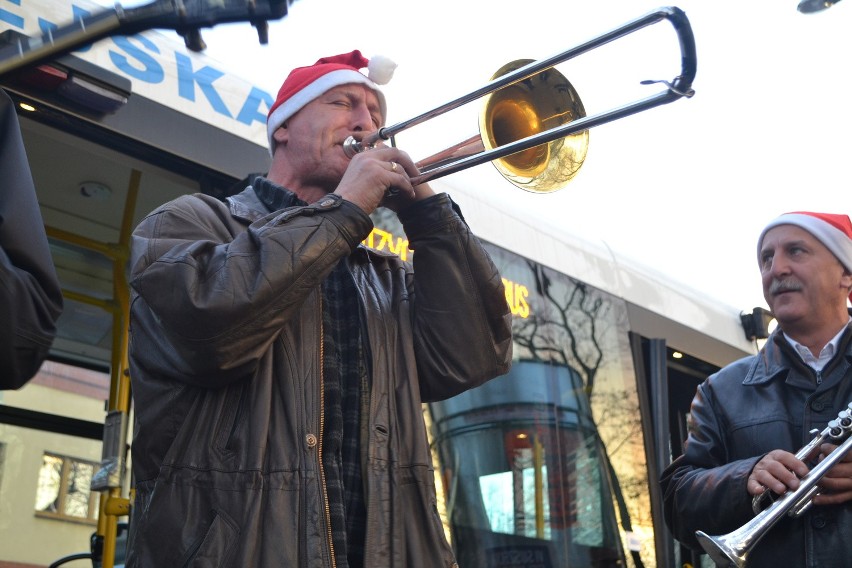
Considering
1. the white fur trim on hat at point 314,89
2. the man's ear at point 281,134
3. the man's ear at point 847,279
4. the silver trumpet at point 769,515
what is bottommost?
the silver trumpet at point 769,515

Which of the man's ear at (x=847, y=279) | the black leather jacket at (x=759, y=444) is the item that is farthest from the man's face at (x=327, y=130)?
the man's ear at (x=847, y=279)

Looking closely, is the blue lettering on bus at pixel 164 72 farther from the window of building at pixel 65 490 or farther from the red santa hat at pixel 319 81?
the window of building at pixel 65 490

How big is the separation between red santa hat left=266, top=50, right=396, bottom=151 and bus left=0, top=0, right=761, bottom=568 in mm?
660

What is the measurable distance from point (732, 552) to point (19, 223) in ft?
6.65

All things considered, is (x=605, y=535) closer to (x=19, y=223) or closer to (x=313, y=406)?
(x=313, y=406)

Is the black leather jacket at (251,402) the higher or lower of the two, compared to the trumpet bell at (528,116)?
lower

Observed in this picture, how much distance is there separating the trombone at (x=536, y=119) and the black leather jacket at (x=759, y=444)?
86 cm

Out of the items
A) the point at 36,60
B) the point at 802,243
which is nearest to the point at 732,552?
the point at 802,243

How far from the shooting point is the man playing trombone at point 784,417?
9.67ft

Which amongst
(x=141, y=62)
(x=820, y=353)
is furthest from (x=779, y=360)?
(x=141, y=62)

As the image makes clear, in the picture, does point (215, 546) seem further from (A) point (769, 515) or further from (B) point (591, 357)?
(B) point (591, 357)

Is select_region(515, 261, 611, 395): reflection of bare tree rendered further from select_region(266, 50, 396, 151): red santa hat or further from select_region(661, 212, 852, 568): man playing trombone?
select_region(266, 50, 396, 151): red santa hat

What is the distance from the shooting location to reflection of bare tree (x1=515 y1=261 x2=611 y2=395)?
15.4 ft

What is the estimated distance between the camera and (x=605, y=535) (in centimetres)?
462
